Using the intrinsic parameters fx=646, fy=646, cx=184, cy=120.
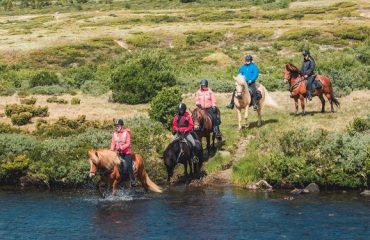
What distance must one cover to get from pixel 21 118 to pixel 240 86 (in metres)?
12.5

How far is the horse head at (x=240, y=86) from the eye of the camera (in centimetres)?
2784

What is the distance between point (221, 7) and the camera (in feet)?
481

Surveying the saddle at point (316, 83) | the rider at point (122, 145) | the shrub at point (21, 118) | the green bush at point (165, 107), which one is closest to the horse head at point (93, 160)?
the rider at point (122, 145)

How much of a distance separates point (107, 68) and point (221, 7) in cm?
9214

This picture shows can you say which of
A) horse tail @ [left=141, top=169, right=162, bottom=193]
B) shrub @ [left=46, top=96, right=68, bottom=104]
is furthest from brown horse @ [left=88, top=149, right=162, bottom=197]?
shrub @ [left=46, top=96, right=68, bottom=104]

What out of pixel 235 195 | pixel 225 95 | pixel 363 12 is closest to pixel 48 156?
pixel 235 195

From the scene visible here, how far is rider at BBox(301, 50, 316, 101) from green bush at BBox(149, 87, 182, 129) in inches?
241

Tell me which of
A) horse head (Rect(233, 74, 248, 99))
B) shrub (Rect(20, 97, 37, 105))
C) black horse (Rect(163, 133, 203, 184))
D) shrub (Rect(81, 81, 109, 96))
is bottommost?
shrub (Rect(81, 81, 109, 96))

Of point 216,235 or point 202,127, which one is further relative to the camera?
point 202,127

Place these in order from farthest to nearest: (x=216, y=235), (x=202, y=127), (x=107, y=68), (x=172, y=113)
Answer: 1. (x=107, y=68)
2. (x=172, y=113)
3. (x=202, y=127)
4. (x=216, y=235)

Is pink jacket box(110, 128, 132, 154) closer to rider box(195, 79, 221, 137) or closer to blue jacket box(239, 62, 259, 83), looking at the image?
rider box(195, 79, 221, 137)

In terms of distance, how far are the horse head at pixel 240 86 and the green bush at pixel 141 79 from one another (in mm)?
11517

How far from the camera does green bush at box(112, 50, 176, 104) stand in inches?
1548

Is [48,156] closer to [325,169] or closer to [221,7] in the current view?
[325,169]
